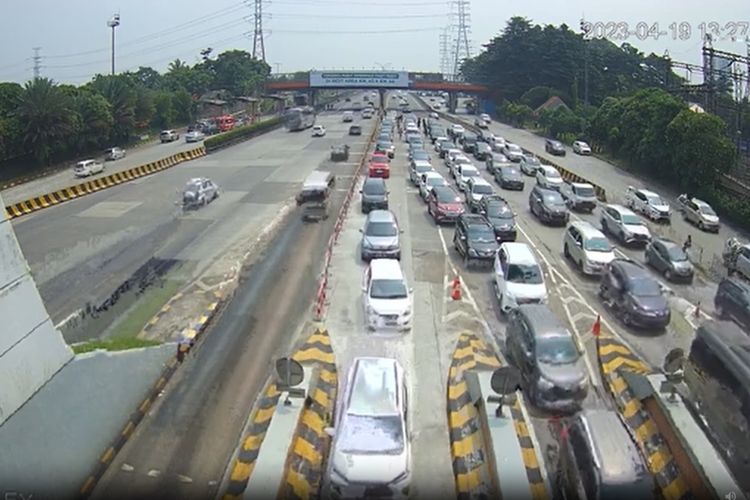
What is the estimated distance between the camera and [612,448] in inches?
377

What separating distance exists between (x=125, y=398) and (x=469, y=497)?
692 centimetres

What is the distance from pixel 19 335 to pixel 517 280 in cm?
1235

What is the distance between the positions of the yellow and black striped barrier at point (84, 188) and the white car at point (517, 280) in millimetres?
16868

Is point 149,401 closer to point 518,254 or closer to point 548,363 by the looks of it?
point 548,363

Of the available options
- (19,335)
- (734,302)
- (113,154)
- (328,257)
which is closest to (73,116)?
(113,154)

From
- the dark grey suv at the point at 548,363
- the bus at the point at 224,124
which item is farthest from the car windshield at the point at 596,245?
the bus at the point at 224,124

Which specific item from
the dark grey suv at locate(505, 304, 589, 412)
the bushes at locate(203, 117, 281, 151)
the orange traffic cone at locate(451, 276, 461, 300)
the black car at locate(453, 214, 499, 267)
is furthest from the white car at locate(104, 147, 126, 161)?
the dark grey suv at locate(505, 304, 589, 412)

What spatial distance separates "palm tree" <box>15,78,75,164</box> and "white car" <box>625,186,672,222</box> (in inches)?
1426

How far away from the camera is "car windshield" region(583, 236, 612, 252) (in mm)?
22484

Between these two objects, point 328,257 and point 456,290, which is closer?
point 456,290

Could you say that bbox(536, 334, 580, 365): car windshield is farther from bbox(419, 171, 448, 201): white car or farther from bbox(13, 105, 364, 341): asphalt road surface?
bbox(419, 171, 448, 201): white car

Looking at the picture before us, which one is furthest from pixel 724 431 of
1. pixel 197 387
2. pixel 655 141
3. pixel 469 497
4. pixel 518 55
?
pixel 518 55

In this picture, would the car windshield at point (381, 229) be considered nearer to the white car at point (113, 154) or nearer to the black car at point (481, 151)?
the black car at point (481, 151)

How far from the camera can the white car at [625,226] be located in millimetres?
26266
